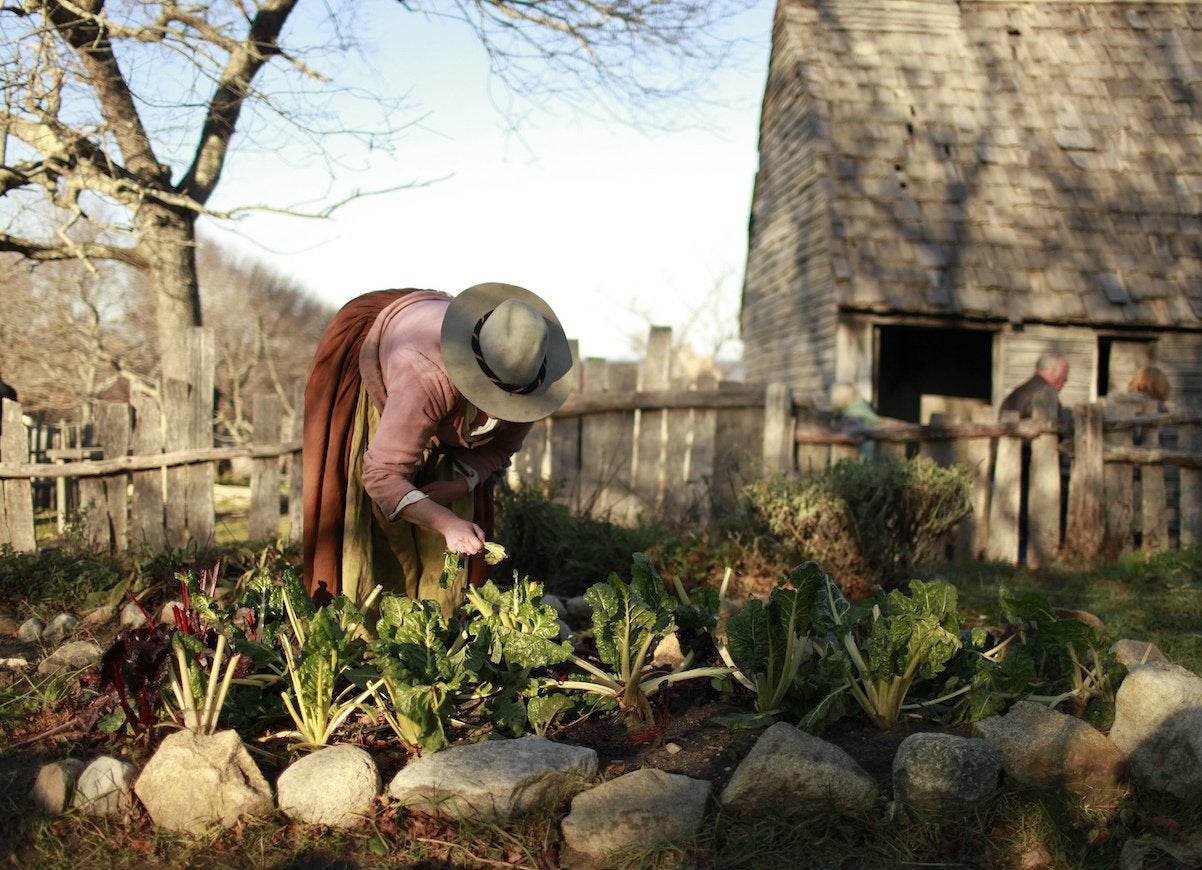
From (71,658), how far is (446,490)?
1.46 m

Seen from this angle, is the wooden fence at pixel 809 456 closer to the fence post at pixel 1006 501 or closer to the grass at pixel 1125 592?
the fence post at pixel 1006 501

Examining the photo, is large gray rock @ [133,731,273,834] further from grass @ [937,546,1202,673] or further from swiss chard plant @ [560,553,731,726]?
grass @ [937,546,1202,673]

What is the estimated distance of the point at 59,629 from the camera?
407 centimetres

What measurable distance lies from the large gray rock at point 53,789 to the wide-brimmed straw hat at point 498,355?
153cm

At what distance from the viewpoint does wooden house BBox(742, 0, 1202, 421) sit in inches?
414

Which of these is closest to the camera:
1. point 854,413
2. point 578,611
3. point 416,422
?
point 416,422

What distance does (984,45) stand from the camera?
12.5 meters

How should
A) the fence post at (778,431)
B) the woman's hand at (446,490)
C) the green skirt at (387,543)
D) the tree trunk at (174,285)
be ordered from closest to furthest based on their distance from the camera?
the woman's hand at (446,490) < the green skirt at (387,543) < the fence post at (778,431) < the tree trunk at (174,285)

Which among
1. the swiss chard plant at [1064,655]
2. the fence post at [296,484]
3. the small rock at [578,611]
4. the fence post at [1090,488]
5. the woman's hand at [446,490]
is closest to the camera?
the swiss chard plant at [1064,655]

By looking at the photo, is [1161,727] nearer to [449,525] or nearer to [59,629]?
[449,525]

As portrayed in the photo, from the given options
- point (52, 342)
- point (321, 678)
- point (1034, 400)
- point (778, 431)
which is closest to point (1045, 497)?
point (1034, 400)

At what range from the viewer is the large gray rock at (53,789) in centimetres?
257

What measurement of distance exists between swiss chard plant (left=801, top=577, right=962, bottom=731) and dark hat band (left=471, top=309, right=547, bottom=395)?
1.19 metres

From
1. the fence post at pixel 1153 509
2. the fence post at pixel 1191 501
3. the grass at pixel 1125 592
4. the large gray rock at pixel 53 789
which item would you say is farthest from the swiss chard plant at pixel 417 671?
the fence post at pixel 1191 501
